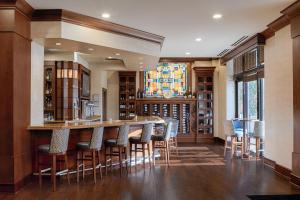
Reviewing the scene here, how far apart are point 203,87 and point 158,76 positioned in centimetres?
177

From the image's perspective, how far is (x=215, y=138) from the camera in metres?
12.1

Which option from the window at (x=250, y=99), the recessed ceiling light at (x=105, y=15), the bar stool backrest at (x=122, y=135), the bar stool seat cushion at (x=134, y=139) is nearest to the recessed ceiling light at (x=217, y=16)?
the recessed ceiling light at (x=105, y=15)

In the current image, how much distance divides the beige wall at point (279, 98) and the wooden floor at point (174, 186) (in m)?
0.53

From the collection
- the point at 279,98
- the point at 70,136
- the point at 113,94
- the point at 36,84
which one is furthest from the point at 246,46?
the point at 113,94

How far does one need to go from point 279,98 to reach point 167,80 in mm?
6173

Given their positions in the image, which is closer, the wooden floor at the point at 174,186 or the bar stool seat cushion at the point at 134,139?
the wooden floor at the point at 174,186

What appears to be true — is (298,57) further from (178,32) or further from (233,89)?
(233,89)

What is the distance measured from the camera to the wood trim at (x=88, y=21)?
5.84 meters

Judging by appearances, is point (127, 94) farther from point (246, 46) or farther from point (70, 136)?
point (70, 136)

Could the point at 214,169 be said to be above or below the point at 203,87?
below

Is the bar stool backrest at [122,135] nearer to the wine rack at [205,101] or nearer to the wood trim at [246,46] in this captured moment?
the wood trim at [246,46]

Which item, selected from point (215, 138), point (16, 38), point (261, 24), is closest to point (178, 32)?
point (261, 24)

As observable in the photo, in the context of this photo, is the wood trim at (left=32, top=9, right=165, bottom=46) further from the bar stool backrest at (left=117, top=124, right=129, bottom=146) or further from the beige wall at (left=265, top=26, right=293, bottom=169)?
the beige wall at (left=265, top=26, right=293, bottom=169)

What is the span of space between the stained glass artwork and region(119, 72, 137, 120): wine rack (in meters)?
0.51
